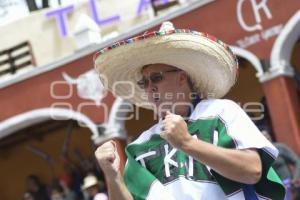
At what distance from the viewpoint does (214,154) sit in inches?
81.1

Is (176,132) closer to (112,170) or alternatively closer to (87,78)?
(112,170)

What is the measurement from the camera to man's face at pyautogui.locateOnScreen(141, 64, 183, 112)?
7.88 feet

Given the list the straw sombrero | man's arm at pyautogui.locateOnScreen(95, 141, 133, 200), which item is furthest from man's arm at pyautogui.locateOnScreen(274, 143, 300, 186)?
man's arm at pyautogui.locateOnScreen(95, 141, 133, 200)

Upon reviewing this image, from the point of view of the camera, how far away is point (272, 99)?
28.8ft

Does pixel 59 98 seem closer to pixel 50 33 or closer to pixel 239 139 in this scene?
pixel 50 33

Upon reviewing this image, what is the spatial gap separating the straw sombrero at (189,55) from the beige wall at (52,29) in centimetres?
859

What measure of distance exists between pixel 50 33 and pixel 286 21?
4650 millimetres

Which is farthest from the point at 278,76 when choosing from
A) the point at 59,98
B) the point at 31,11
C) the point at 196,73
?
the point at 196,73

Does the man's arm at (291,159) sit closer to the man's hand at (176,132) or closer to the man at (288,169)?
the man at (288,169)

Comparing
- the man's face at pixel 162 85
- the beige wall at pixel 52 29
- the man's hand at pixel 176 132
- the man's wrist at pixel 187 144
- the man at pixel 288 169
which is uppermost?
the man's face at pixel 162 85

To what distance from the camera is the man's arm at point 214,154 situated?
2.06 metres

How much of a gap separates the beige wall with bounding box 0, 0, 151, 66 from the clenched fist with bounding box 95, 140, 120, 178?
8811mm

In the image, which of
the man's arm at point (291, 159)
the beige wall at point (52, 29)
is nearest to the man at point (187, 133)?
the man's arm at point (291, 159)

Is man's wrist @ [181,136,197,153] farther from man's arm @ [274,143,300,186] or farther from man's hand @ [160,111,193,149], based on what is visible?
man's arm @ [274,143,300,186]
